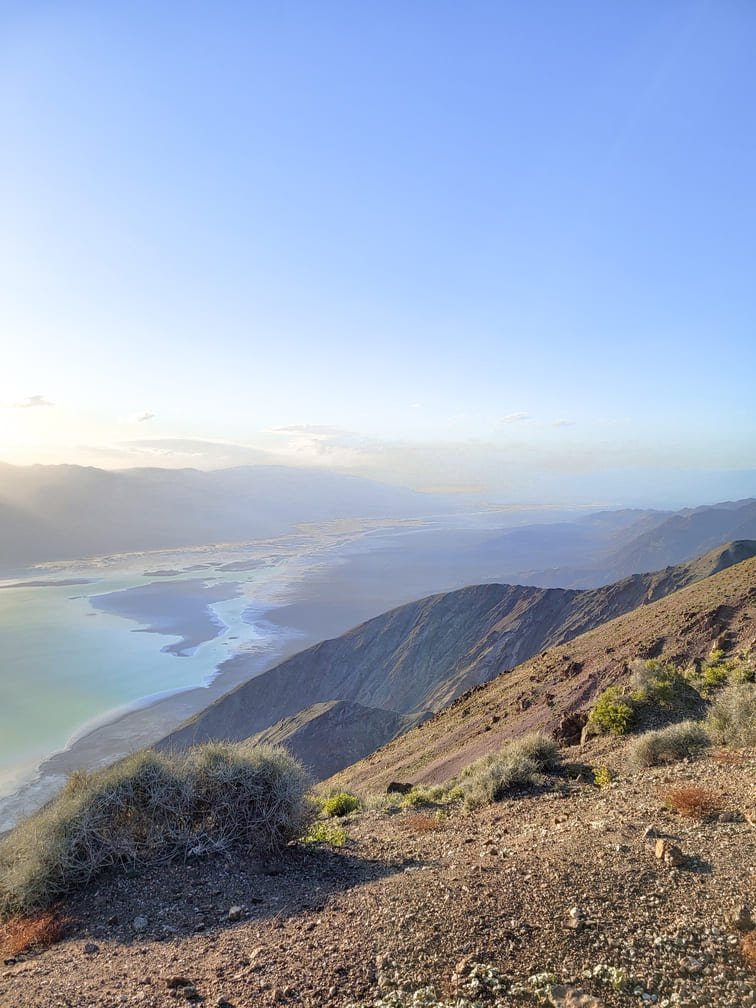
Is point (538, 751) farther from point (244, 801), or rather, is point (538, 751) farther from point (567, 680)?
point (567, 680)

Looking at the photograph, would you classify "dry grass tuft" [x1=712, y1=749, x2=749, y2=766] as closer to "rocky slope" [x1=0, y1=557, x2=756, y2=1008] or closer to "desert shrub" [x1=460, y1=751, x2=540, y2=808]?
"rocky slope" [x1=0, y1=557, x2=756, y2=1008]

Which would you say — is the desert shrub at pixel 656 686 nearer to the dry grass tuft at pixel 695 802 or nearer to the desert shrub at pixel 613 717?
the desert shrub at pixel 613 717

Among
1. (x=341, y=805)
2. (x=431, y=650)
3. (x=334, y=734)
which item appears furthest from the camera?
(x=431, y=650)

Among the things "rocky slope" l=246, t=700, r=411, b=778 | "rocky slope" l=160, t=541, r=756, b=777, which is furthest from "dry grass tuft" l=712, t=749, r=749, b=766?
"rocky slope" l=160, t=541, r=756, b=777

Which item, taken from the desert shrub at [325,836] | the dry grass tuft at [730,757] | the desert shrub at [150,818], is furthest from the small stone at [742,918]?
the desert shrub at [150,818]

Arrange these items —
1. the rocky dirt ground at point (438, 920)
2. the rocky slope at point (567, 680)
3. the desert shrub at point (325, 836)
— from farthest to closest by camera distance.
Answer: the rocky slope at point (567, 680) → the desert shrub at point (325, 836) → the rocky dirt ground at point (438, 920)

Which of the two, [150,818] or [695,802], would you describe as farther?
[150,818]

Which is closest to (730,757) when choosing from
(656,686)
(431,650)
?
(656,686)

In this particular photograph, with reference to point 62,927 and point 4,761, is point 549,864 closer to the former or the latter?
point 62,927
